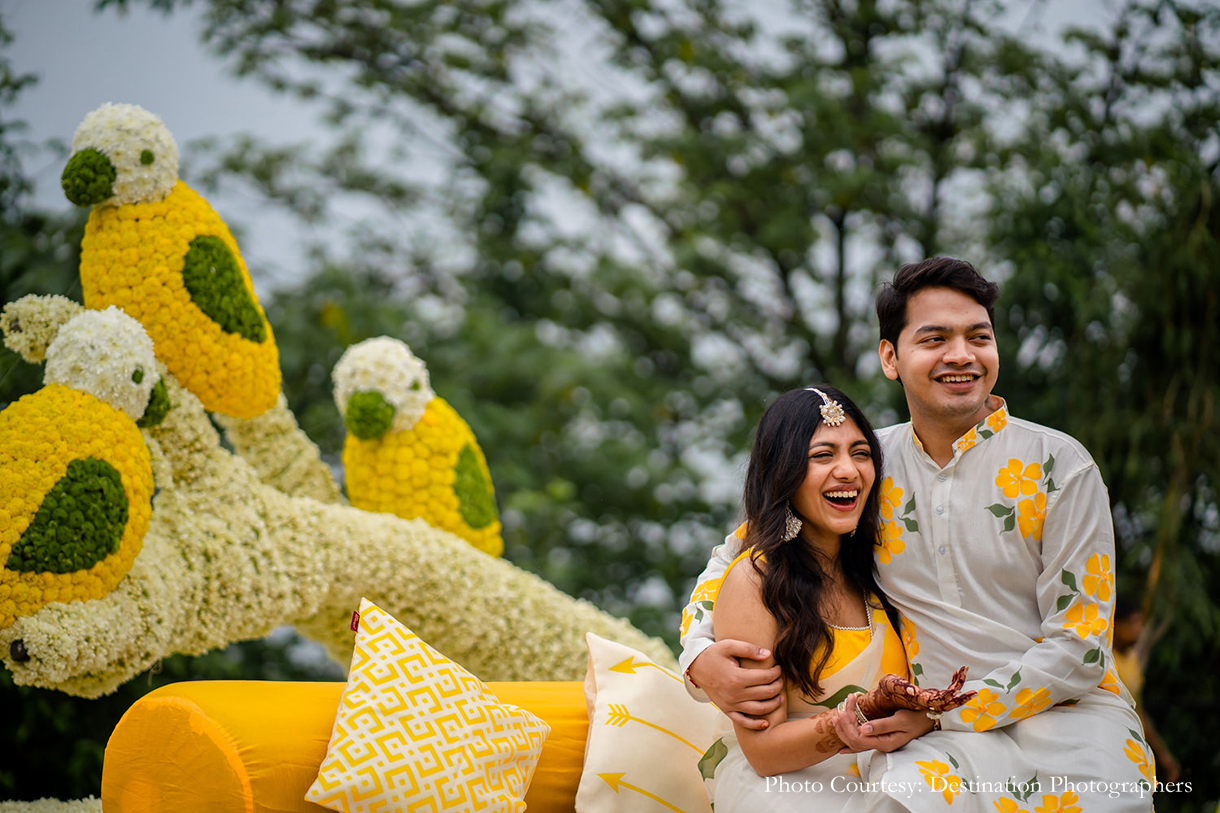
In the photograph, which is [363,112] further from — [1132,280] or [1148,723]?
[1148,723]

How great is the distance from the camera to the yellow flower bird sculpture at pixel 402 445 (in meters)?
→ 3.21

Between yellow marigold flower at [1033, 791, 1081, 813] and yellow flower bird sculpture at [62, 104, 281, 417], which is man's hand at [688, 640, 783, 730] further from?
yellow flower bird sculpture at [62, 104, 281, 417]

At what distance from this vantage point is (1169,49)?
5188 millimetres

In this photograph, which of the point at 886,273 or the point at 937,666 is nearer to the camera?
the point at 937,666

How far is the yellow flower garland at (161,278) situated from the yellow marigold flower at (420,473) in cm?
71

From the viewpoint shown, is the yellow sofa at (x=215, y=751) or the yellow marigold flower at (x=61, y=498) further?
the yellow marigold flower at (x=61, y=498)

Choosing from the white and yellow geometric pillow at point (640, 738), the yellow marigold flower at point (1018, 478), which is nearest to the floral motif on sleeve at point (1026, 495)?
the yellow marigold flower at point (1018, 478)

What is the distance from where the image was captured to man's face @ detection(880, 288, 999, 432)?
2.13 m

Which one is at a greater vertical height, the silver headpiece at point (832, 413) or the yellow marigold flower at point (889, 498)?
the silver headpiece at point (832, 413)

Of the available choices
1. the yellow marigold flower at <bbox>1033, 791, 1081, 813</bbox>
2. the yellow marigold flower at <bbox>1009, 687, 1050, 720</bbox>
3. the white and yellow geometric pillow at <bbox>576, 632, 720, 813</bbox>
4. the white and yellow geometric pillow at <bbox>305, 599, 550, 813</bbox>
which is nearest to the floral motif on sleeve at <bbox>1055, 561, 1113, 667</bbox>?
the yellow marigold flower at <bbox>1009, 687, 1050, 720</bbox>

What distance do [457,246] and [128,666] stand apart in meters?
4.14

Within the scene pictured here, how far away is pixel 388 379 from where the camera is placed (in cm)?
321

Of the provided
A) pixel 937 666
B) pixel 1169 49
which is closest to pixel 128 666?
pixel 937 666

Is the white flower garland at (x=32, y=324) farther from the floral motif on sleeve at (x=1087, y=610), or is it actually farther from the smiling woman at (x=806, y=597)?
the floral motif on sleeve at (x=1087, y=610)
